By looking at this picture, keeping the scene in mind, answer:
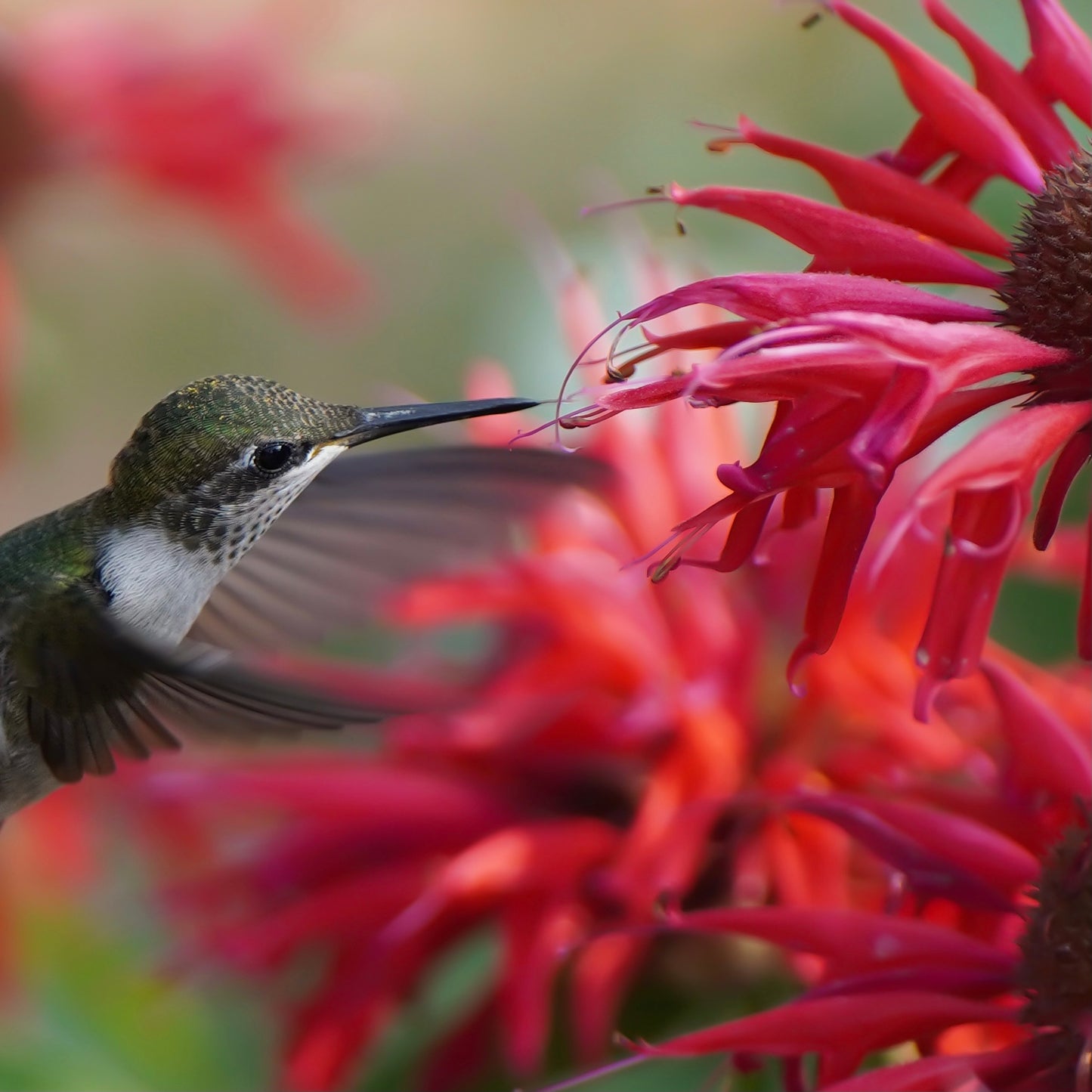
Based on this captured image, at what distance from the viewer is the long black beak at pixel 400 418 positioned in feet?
2.48

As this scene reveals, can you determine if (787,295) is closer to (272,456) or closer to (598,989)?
(272,456)

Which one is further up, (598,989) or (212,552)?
(212,552)

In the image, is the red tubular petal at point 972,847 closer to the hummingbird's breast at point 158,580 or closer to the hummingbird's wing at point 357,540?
the hummingbird's wing at point 357,540

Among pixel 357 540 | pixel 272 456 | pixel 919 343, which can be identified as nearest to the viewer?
pixel 919 343

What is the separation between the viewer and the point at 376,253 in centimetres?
250

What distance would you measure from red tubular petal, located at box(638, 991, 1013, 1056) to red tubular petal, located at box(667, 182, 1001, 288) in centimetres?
30

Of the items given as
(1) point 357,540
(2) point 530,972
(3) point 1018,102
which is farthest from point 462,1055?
(3) point 1018,102

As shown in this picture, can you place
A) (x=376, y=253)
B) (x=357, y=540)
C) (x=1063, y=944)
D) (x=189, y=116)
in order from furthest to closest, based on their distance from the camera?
(x=376, y=253) → (x=189, y=116) → (x=357, y=540) → (x=1063, y=944)

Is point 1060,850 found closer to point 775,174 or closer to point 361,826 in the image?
point 361,826

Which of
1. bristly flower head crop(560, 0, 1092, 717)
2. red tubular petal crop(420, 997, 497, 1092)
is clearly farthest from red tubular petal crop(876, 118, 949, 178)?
red tubular petal crop(420, 997, 497, 1092)

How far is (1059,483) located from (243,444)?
1.32ft

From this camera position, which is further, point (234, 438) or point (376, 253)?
point (376, 253)

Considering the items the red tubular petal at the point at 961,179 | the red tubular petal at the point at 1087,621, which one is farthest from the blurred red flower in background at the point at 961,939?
the red tubular petal at the point at 961,179

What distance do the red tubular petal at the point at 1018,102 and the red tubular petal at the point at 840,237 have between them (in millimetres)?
81
